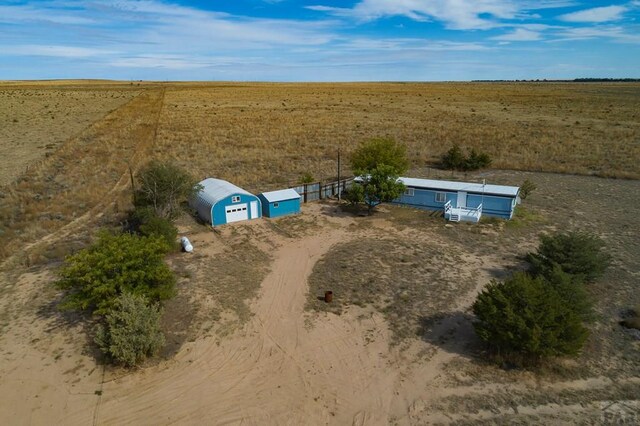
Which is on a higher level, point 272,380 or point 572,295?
point 572,295

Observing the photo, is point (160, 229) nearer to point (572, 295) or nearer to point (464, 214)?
point (464, 214)

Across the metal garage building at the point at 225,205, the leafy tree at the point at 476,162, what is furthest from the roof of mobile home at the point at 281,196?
the leafy tree at the point at 476,162

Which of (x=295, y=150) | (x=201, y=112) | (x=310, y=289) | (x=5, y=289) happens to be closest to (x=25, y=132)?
(x=201, y=112)

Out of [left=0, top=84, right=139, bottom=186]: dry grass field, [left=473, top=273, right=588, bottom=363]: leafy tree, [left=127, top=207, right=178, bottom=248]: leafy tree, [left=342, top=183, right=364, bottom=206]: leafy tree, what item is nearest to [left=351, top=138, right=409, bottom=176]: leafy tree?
[left=342, top=183, right=364, bottom=206]: leafy tree

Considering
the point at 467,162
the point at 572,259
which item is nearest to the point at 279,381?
the point at 572,259

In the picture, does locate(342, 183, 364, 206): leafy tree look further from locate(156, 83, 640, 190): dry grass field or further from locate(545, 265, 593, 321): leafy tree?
locate(545, 265, 593, 321): leafy tree
